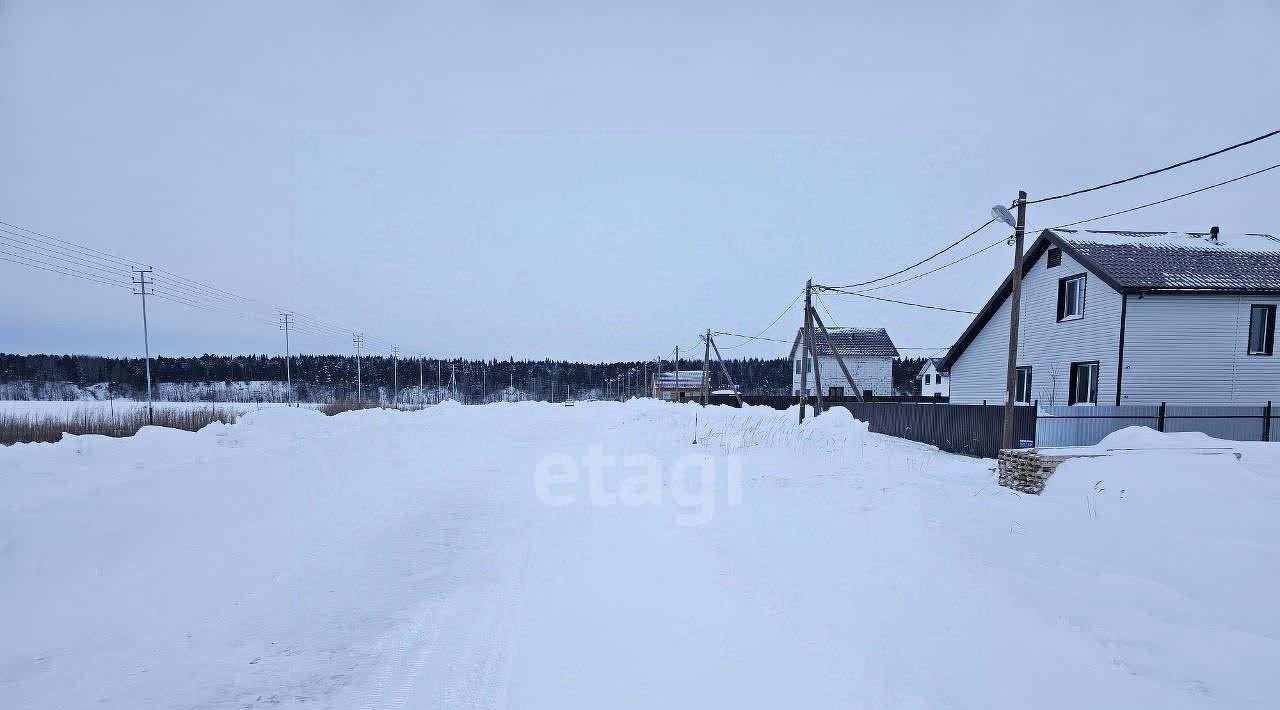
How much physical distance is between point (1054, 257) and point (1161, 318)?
4.15 meters

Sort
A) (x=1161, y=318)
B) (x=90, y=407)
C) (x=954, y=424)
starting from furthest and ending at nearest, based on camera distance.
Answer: (x=90, y=407) → (x=954, y=424) → (x=1161, y=318)

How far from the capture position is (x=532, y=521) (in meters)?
7.28

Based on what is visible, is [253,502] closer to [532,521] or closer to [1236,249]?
[532,521]

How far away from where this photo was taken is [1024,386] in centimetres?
2195

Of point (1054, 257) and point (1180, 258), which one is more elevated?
point (1054, 257)

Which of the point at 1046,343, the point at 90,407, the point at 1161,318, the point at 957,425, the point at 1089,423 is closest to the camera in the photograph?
the point at 1089,423

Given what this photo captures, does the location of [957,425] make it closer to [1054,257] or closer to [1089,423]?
[1089,423]

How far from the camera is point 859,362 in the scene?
49812mm

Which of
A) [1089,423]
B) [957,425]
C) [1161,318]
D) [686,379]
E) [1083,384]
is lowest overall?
[686,379]

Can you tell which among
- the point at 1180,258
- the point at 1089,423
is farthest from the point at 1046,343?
the point at 1089,423

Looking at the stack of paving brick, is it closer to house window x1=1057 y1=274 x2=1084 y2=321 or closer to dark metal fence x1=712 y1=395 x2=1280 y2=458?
dark metal fence x1=712 y1=395 x2=1280 y2=458

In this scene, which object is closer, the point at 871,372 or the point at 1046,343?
the point at 1046,343

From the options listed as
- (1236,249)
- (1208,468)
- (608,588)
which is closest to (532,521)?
(608,588)

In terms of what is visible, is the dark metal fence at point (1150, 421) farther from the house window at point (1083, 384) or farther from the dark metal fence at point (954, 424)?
the house window at point (1083, 384)
